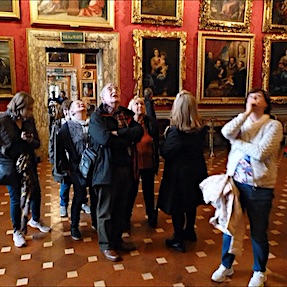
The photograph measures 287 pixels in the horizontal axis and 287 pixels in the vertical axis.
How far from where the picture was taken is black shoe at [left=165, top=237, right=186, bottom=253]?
13.5ft

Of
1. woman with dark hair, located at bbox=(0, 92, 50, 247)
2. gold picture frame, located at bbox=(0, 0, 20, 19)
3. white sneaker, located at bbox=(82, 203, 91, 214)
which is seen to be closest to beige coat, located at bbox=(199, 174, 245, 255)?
woman with dark hair, located at bbox=(0, 92, 50, 247)

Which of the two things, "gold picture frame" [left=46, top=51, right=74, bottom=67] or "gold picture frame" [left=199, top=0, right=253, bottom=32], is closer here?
"gold picture frame" [left=199, top=0, right=253, bottom=32]

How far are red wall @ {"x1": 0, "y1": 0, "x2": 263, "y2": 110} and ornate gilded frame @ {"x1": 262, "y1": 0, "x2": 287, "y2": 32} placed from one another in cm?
14

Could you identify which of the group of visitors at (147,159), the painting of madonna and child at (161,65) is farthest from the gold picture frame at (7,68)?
the group of visitors at (147,159)

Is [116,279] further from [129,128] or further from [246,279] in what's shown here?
[129,128]

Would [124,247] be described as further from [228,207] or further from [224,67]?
[224,67]

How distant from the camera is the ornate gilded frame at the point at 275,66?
1111 cm

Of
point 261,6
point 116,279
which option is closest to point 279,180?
point 116,279

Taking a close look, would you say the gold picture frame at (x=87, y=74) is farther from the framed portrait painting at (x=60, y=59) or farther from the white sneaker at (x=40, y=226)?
the white sneaker at (x=40, y=226)

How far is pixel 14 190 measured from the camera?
13.7 ft

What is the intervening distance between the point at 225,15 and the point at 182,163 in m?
8.08

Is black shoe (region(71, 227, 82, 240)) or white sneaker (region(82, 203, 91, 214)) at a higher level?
black shoe (region(71, 227, 82, 240))

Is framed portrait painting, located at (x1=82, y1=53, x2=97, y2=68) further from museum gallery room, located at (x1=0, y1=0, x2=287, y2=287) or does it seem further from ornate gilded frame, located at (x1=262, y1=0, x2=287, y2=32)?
ornate gilded frame, located at (x1=262, y1=0, x2=287, y2=32)

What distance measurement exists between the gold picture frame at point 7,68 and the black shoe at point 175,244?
6.53m
